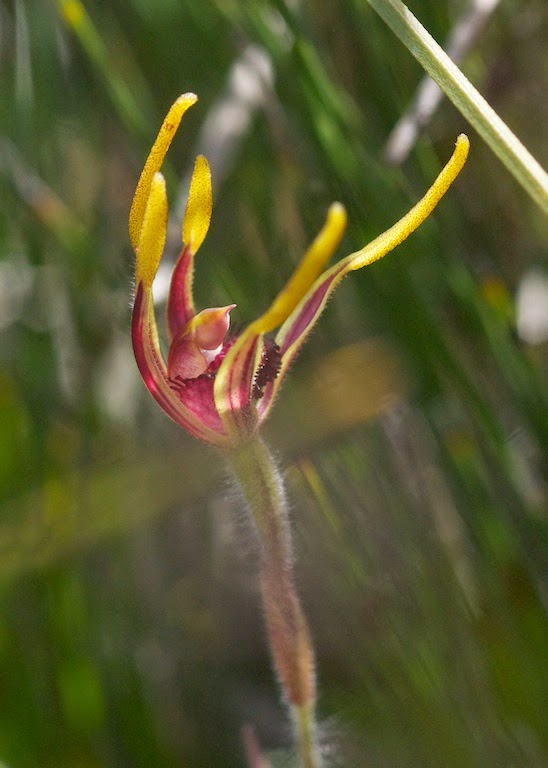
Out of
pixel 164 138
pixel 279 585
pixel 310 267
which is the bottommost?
pixel 279 585

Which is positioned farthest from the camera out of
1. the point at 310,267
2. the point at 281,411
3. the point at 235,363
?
the point at 281,411

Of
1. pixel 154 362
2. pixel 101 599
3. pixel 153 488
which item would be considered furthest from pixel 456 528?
pixel 154 362

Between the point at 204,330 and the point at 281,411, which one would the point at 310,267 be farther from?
the point at 281,411

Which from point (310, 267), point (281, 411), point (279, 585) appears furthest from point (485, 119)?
point (281, 411)

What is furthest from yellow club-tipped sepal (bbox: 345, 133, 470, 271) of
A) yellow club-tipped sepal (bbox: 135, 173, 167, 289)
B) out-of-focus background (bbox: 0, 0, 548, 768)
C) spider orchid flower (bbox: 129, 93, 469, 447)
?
out-of-focus background (bbox: 0, 0, 548, 768)

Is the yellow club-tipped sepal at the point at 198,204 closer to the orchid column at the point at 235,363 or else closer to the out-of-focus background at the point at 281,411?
the orchid column at the point at 235,363

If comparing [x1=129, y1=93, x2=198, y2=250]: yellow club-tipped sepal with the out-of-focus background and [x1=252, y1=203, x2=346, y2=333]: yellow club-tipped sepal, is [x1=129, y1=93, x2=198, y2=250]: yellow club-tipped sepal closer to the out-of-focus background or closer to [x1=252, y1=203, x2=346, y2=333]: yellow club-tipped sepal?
[x1=252, y1=203, x2=346, y2=333]: yellow club-tipped sepal
